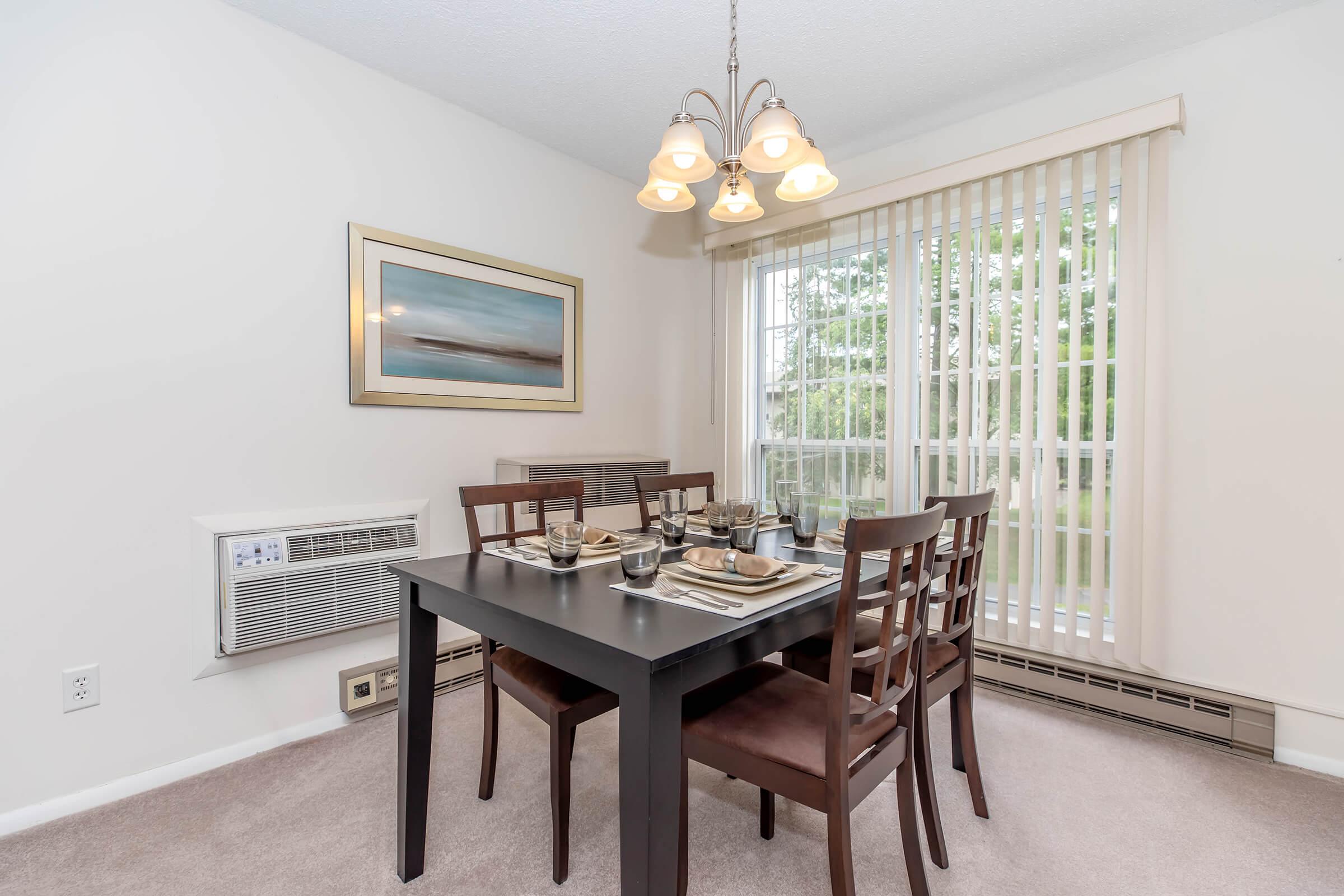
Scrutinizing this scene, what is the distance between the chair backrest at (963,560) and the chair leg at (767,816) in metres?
0.64

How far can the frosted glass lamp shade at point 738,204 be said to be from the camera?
185 cm

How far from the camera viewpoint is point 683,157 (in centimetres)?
167

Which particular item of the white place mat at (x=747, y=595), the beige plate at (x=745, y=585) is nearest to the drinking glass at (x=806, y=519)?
the beige plate at (x=745, y=585)

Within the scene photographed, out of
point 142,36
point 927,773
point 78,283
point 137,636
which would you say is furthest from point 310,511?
point 927,773

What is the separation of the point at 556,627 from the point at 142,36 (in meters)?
2.27

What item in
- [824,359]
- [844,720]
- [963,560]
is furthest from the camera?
[824,359]

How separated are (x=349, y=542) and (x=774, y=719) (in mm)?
1752

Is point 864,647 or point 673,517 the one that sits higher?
point 673,517

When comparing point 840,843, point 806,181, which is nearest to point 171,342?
point 806,181

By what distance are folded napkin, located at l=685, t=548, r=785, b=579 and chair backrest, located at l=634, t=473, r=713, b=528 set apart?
0.76m

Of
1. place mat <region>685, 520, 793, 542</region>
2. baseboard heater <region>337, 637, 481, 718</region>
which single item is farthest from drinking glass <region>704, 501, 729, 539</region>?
baseboard heater <region>337, 637, 481, 718</region>

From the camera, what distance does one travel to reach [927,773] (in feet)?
4.85

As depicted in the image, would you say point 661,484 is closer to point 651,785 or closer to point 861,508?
point 861,508

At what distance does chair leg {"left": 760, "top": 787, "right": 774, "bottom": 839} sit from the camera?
1.63 meters
